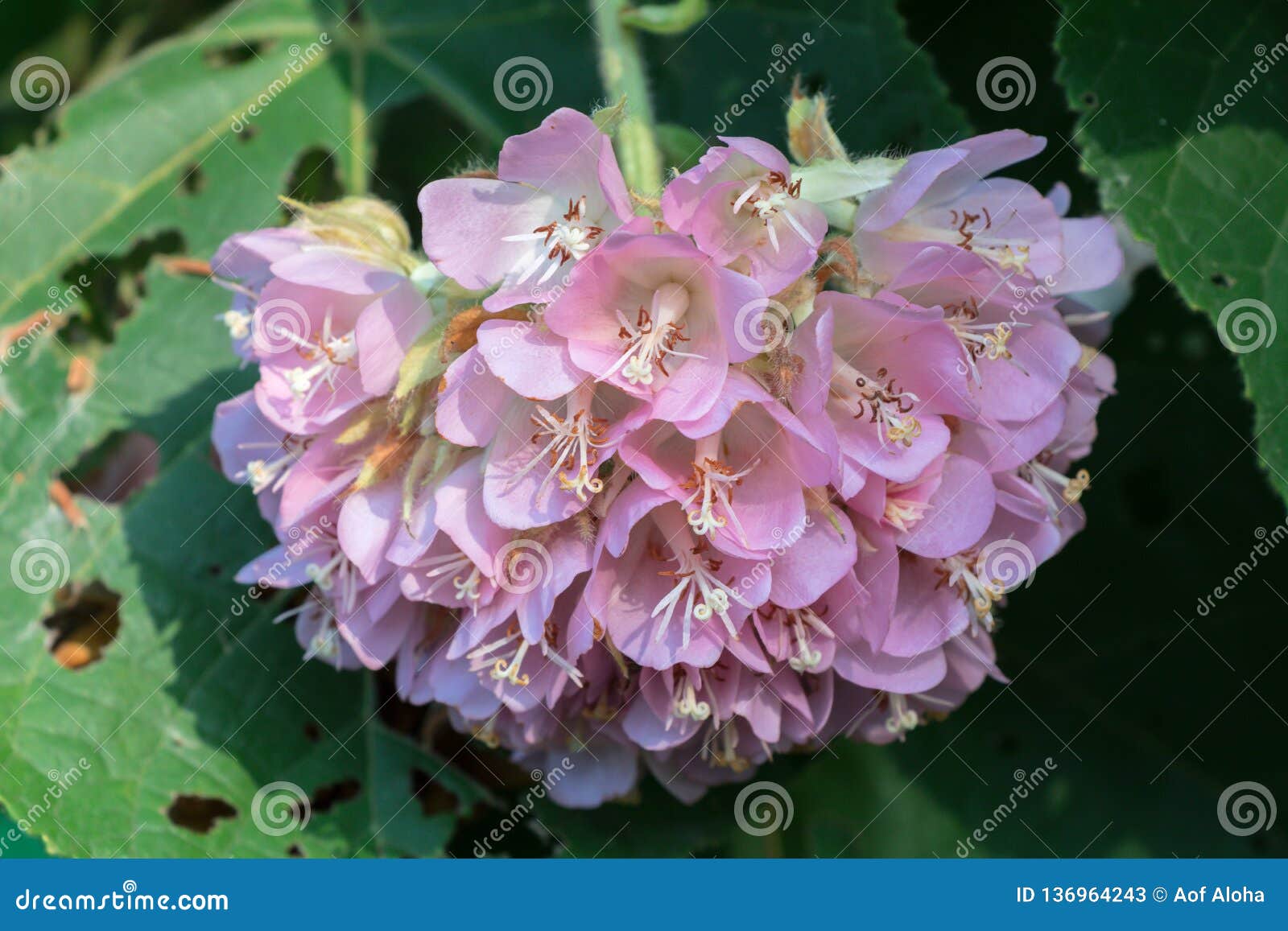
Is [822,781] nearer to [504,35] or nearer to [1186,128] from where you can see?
[1186,128]

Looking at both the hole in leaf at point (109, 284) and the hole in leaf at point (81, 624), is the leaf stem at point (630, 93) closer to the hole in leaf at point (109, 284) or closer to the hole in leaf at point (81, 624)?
the hole in leaf at point (109, 284)

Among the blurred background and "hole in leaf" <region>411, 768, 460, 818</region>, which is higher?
the blurred background

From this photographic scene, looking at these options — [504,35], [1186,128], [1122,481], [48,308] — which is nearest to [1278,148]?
[1186,128]

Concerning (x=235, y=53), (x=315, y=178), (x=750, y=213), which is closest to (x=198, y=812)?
(x=315, y=178)

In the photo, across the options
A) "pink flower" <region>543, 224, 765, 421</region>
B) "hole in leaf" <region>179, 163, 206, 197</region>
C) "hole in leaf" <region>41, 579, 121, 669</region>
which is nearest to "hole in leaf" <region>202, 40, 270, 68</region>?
"hole in leaf" <region>179, 163, 206, 197</region>

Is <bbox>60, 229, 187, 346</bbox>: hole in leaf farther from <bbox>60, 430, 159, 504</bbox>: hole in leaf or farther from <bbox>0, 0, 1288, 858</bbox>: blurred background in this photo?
<bbox>60, 430, 159, 504</bbox>: hole in leaf
